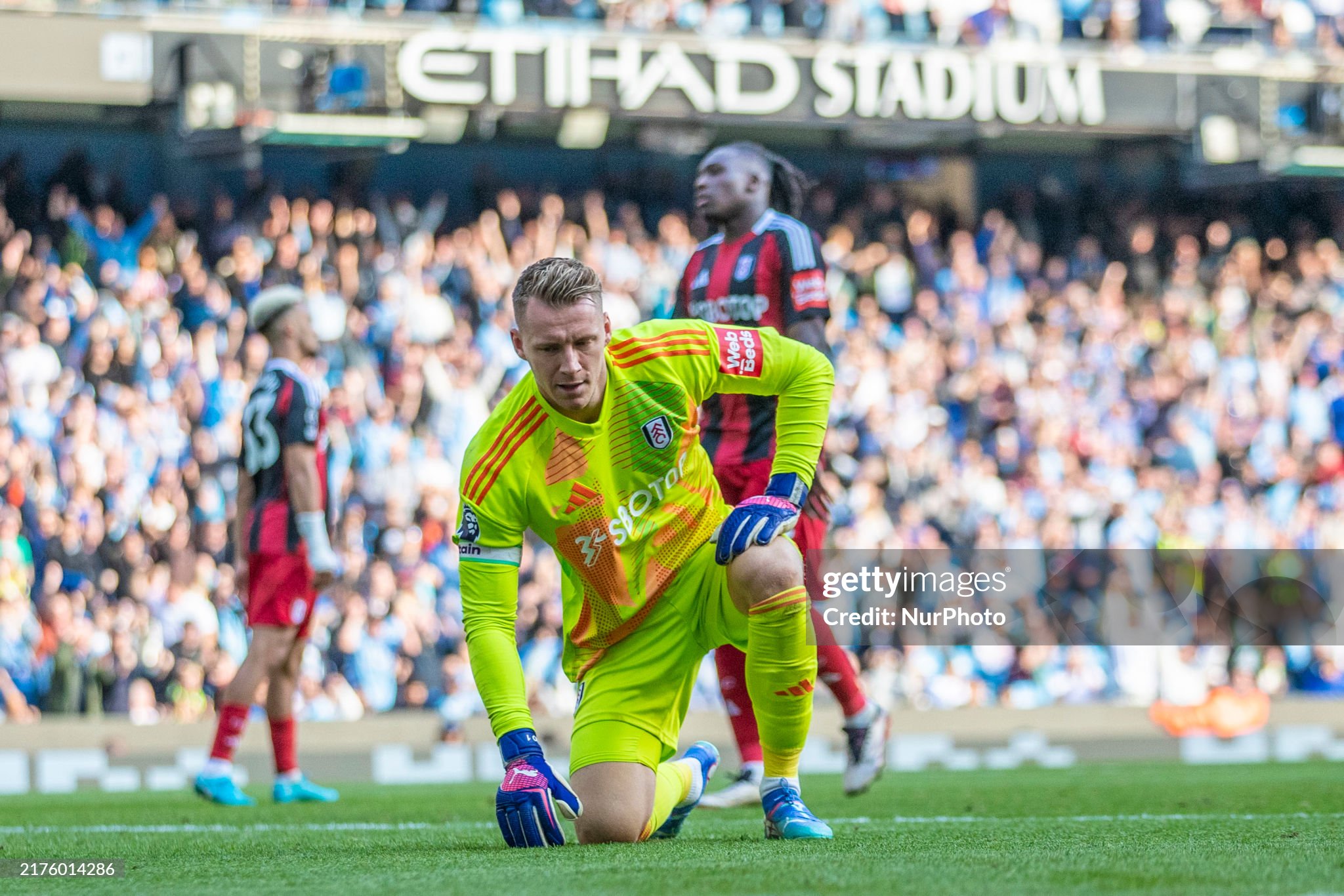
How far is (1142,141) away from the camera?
71.7 feet

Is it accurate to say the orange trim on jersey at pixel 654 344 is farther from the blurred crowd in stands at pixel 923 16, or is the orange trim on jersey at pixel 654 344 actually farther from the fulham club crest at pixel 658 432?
the blurred crowd in stands at pixel 923 16

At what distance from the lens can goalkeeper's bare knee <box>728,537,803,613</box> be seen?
5.02m

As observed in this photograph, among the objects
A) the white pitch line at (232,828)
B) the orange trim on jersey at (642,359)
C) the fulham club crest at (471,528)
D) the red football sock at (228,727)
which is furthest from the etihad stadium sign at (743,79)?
the fulham club crest at (471,528)

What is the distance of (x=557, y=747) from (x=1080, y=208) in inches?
477

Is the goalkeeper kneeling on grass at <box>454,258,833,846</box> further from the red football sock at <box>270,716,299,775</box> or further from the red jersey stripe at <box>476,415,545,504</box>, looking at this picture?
the red football sock at <box>270,716,299,775</box>

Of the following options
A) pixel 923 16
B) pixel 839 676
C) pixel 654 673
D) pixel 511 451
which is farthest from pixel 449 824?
pixel 923 16

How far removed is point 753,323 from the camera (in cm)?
741

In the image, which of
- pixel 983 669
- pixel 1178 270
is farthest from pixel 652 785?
pixel 1178 270

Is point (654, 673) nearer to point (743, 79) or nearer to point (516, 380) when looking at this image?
point (516, 380)

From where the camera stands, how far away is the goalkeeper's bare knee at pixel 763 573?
5023 millimetres

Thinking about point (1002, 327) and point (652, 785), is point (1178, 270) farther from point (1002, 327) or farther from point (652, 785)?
point (652, 785)

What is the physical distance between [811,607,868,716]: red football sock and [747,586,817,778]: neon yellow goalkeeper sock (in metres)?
1.75

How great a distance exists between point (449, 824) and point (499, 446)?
2.58 m

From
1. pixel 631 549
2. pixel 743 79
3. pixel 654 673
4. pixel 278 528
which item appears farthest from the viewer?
pixel 743 79
